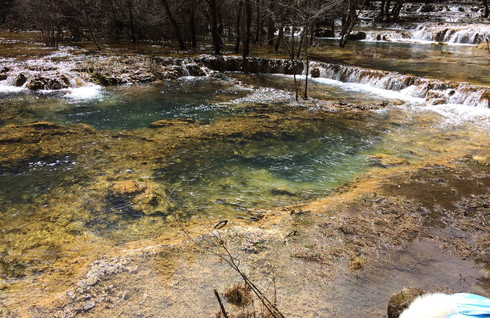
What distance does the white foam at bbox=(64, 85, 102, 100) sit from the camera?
11.0m

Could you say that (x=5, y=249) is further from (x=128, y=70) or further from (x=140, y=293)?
(x=128, y=70)

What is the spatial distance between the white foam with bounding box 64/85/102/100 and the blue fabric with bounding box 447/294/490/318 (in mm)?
12112

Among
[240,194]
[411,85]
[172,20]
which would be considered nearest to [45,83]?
[172,20]

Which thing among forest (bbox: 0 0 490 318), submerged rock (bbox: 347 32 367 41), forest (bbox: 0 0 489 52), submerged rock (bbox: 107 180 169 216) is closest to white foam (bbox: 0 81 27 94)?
forest (bbox: 0 0 490 318)

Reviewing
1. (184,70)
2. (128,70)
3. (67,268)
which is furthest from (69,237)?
(184,70)

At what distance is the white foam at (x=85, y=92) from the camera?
1097 centimetres

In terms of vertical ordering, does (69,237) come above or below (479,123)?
below

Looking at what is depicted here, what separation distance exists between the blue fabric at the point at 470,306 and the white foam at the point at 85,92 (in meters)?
12.1

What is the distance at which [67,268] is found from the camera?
323 centimetres

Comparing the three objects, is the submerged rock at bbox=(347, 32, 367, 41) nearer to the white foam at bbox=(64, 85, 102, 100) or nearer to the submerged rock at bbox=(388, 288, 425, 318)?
the white foam at bbox=(64, 85, 102, 100)

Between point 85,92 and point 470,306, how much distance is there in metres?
13.1

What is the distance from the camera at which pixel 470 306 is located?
4.90 feet

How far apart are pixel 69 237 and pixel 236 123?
5556 mm

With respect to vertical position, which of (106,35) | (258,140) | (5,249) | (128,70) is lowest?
(5,249)
